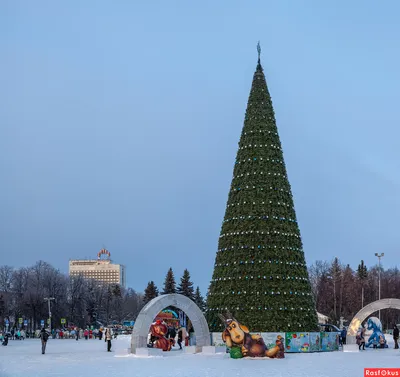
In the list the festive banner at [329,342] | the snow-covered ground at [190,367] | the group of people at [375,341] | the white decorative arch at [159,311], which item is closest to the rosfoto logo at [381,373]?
the snow-covered ground at [190,367]

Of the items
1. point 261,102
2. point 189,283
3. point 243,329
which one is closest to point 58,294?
point 189,283

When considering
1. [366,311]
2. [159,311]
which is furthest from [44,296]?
[159,311]

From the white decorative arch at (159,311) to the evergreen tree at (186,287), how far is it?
Answer: 6137cm

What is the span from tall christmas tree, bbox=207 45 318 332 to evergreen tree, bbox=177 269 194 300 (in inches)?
2274

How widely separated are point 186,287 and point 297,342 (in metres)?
60.9

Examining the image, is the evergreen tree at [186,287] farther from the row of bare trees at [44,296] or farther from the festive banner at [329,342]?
the festive banner at [329,342]

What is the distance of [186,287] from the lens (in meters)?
94.2

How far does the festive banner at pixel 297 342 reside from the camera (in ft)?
111

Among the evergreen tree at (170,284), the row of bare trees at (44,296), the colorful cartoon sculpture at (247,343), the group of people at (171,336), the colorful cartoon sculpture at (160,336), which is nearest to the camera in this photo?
the colorful cartoon sculpture at (247,343)

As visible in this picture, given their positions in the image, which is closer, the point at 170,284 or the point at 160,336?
the point at 160,336

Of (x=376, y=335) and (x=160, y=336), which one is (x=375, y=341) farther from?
(x=160, y=336)

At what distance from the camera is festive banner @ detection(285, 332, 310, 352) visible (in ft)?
111

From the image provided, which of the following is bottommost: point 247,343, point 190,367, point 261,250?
point 190,367

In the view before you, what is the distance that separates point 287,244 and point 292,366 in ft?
39.3
